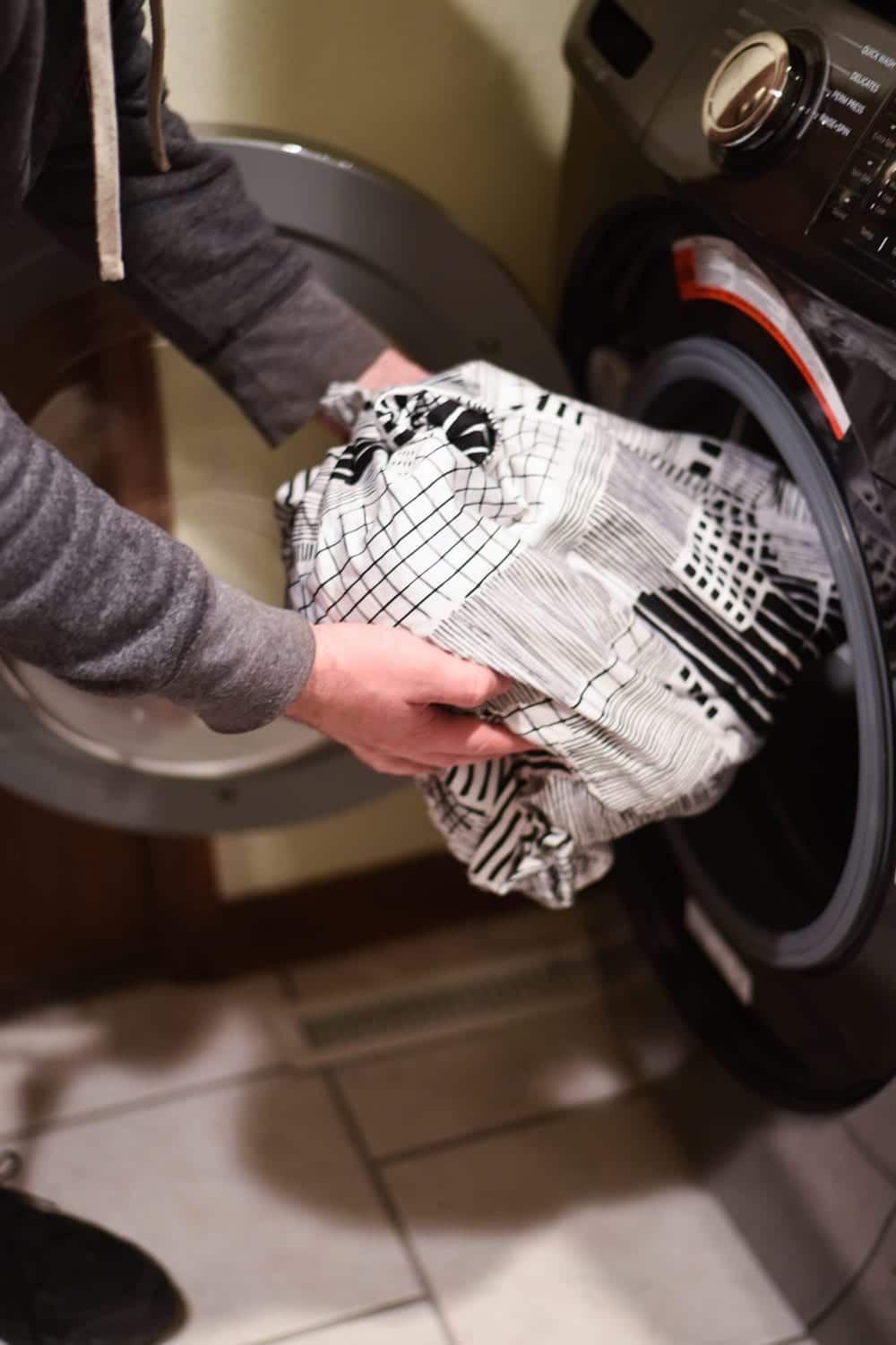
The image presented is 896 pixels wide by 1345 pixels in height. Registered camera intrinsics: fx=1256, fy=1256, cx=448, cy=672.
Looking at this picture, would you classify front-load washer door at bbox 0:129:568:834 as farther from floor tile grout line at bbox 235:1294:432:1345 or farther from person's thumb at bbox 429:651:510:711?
floor tile grout line at bbox 235:1294:432:1345

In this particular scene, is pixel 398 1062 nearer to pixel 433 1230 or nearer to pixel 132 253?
pixel 433 1230

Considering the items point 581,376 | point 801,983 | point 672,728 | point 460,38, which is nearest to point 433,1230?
point 801,983

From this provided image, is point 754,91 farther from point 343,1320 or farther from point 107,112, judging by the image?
point 343,1320

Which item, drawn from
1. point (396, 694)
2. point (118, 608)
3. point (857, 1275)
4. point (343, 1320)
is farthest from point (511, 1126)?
point (118, 608)

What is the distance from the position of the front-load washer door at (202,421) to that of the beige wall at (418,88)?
0.07 meters

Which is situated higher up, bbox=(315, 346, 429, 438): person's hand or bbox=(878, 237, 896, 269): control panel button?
bbox=(878, 237, 896, 269): control panel button

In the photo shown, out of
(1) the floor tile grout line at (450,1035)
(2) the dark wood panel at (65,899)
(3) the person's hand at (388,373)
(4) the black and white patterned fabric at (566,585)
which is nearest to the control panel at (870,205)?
(4) the black and white patterned fabric at (566,585)

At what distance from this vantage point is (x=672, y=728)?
657 mm

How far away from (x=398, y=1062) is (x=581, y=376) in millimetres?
604

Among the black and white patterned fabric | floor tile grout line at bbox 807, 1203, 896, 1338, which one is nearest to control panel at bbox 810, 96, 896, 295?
the black and white patterned fabric

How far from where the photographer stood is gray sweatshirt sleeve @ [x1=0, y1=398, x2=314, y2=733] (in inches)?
20.8

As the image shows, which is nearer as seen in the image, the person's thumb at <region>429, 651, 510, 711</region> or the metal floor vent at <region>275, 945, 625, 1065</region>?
the person's thumb at <region>429, 651, 510, 711</region>

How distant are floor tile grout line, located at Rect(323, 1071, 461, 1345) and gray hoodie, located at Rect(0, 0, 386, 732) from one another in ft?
1.73

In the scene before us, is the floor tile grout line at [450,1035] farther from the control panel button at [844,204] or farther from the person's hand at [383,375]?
the control panel button at [844,204]
